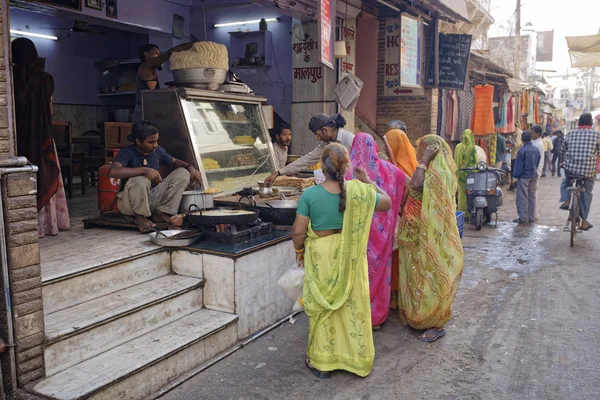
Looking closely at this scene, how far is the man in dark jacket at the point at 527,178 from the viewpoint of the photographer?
33.6 feet

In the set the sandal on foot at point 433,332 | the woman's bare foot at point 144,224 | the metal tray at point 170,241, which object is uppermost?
the woman's bare foot at point 144,224

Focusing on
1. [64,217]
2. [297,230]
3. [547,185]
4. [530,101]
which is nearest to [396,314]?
[297,230]

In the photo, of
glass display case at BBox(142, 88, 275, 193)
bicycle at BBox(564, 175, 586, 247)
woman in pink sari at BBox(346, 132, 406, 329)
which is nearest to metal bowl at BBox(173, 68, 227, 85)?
glass display case at BBox(142, 88, 275, 193)

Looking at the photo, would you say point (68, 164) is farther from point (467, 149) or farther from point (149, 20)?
point (467, 149)

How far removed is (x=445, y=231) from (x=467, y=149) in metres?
6.71

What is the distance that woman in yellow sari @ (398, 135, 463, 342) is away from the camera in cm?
446

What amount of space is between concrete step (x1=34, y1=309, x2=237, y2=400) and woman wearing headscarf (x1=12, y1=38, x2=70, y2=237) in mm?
1850

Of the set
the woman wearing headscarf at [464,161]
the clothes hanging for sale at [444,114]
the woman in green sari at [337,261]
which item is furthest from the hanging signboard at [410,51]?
the woman in green sari at [337,261]

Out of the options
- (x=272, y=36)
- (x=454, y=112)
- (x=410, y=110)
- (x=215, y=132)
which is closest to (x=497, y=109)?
(x=454, y=112)

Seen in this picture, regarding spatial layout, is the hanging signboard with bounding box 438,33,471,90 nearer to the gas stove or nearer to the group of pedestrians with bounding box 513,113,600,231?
the group of pedestrians with bounding box 513,113,600,231

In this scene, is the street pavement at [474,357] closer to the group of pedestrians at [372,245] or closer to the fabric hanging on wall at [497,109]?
the group of pedestrians at [372,245]

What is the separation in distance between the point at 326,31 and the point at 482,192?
189 inches

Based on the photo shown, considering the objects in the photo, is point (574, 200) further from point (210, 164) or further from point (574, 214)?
point (210, 164)

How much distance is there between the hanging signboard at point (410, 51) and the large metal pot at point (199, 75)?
441cm
